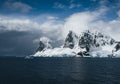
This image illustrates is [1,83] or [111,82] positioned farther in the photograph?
[111,82]

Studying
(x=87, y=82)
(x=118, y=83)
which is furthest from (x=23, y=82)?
(x=118, y=83)

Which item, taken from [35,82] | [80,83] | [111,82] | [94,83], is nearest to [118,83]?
[111,82]

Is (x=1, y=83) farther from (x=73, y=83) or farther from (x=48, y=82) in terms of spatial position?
(x=73, y=83)

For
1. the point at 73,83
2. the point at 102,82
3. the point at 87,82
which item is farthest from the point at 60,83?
the point at 102,82

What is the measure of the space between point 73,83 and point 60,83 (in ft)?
17.9

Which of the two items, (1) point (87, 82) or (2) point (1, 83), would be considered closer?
(2) point (1, 83)

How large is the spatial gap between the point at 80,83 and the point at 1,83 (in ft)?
107

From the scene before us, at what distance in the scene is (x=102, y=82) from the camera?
9762cm

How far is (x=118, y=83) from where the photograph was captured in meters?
94.2

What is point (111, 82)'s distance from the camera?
96750 millimetres

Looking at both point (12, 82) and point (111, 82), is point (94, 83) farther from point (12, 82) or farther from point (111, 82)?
point (12, 82)

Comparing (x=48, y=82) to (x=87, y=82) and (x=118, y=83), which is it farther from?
(x=118, y=83)

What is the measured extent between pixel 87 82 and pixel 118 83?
1314 cm

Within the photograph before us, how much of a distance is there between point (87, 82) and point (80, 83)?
4681 mm
